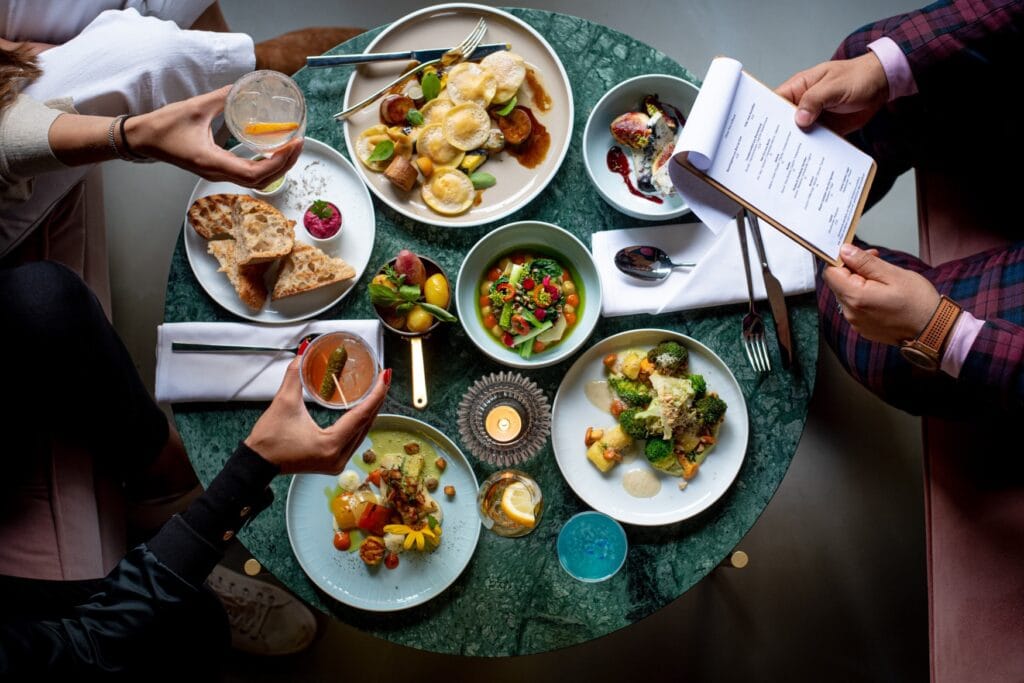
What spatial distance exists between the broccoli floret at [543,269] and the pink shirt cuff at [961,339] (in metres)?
0.94

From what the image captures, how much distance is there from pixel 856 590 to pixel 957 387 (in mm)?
1334

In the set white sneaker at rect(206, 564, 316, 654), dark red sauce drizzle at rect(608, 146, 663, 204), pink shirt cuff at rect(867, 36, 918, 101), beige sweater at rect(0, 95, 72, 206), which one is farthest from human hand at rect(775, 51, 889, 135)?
white sneaker at rect(206, 564, 316, 654)

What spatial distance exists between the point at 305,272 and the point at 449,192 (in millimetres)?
435

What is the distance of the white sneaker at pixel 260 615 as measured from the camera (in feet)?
8.91

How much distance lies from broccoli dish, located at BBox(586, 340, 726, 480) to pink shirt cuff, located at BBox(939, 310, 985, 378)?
0.52 metres

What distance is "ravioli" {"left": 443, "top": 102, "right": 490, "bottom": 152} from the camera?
76.6 inches

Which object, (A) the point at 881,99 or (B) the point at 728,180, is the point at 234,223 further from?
(A) the point at 881,99

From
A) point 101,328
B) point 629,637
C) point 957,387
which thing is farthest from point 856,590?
point 101,328

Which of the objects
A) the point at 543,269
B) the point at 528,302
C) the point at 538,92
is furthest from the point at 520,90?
the point at 528,302

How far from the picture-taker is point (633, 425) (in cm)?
186

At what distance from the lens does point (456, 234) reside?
6.56ft

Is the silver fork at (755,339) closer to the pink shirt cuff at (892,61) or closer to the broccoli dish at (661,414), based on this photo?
the broccoli dish at (661,414)

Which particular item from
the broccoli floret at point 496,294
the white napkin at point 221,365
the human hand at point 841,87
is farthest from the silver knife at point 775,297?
the white napkin at point 221,365

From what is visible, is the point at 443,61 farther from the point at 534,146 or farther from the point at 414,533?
the point at 414,533
